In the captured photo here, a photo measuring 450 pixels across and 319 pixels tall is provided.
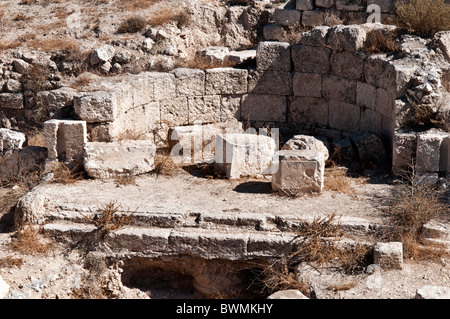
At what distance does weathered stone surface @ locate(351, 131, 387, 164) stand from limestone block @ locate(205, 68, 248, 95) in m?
2.79

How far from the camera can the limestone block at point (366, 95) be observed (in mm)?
10633

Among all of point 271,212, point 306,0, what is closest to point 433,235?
point 271,212

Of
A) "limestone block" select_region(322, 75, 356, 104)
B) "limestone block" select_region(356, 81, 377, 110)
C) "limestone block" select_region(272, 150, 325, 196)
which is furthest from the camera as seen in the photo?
"limestone block" select_region(322, 75, 356, 104)

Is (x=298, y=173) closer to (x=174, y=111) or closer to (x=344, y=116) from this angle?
(x=344, y=116)

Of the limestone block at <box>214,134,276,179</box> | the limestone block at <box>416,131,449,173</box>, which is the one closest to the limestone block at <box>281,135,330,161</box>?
the limestone block at <box>214,134,276,179</box>

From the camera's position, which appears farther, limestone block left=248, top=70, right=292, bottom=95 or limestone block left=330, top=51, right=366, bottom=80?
limestone block left=248, top=70, right=292, bottom=95

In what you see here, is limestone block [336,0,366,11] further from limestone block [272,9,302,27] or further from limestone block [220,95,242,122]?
limestone block [220,95,242,122]

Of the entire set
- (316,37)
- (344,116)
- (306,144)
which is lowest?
(306,144)

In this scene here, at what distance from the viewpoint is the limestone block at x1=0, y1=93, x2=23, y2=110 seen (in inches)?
566

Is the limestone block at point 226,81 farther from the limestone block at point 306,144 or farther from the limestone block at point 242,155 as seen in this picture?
the limestone block at point 242,155

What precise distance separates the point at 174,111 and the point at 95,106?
2153 mm

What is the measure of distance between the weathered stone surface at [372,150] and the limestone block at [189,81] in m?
3.26

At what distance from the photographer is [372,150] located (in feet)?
33.6

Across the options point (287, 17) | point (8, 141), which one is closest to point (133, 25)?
point (287, 17)
